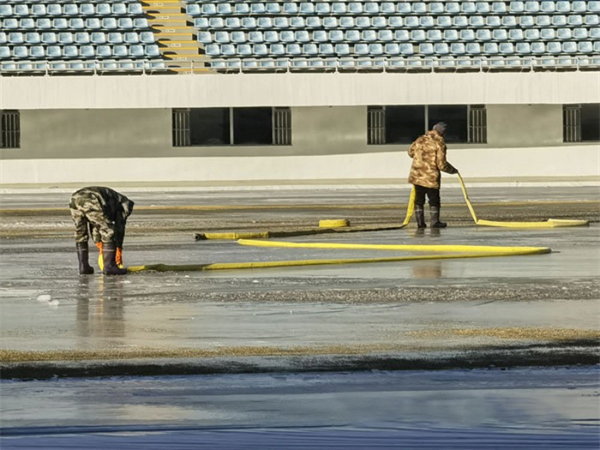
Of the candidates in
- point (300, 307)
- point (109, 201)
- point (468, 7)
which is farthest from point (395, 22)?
point (300, 307)

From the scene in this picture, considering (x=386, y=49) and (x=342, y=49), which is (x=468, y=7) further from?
(x=342, y=49)

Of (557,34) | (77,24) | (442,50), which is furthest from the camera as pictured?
(557,34)

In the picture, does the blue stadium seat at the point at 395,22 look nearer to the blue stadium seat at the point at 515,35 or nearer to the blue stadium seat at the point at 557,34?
the blue stadium seat at the point at 515,35

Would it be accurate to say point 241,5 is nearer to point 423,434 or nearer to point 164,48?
point 164,48

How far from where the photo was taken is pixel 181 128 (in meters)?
45.6

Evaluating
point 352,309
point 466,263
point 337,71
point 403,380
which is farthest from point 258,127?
point 403,380

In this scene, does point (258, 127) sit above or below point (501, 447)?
above

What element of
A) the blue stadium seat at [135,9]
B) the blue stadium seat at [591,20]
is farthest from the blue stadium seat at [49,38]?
the blue stadium seat at [591,20]

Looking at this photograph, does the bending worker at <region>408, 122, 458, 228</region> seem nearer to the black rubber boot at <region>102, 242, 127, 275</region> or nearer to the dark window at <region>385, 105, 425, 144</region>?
the black rubber boot at <region>102, 242, 127, 275</region>

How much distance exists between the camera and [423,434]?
7324 millimetres

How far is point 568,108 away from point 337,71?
309 inches

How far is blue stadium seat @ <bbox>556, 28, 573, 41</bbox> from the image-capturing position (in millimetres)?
46906

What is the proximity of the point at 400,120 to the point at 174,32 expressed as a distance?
27.1ft

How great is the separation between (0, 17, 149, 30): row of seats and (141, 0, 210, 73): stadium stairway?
920mm
